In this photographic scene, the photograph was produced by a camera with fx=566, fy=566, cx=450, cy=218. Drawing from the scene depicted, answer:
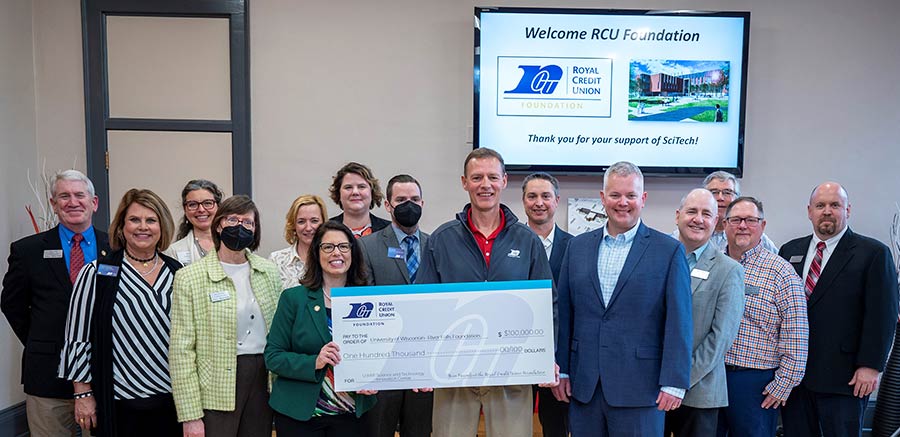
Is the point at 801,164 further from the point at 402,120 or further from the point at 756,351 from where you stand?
the point at 402,120

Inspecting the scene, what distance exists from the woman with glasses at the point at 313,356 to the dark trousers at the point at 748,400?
185 cm

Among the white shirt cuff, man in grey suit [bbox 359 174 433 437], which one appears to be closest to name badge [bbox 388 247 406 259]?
man in grey suit [bbox 359 174 433 437]

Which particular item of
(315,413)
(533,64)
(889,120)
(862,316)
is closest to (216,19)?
(533,64)

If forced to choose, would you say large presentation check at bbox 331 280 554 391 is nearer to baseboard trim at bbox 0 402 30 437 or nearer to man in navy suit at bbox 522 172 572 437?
man in navy suit at bbox 522 172 572 437

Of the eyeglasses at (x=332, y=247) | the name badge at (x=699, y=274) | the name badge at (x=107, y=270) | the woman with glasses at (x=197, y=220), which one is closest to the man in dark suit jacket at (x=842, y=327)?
the name badge at (x=699, y=274)

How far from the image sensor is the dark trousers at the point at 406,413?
9.82 ft

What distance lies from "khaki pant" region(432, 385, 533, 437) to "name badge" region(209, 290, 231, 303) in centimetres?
104

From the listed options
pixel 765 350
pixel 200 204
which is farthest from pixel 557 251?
pixel 200 204

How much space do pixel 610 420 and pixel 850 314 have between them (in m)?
1.71

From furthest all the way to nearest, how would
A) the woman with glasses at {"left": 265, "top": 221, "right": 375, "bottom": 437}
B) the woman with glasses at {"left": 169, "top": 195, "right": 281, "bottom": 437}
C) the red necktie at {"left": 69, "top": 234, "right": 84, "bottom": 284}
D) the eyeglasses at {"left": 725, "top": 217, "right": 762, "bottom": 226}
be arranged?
the red necktie at {"left": 69, "top": 234, "right": 84, "bottom": 284} → the eyeglasses at {"left": 725, "top": 217, "right": 762, "bottom": 226} → the woman with glasses at {"left": 169, "top": 195, "right": 281, "bottom": 437} → the woman with glasses at {"left": 265, "top": 221, "right": 375, "bottom": 437}

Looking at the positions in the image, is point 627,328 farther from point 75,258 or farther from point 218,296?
point 75,258

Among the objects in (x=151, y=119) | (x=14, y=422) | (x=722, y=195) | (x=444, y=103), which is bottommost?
(x=14, y=422)

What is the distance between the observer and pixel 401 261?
306 centimetres

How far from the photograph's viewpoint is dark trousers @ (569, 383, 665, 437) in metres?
2.39
